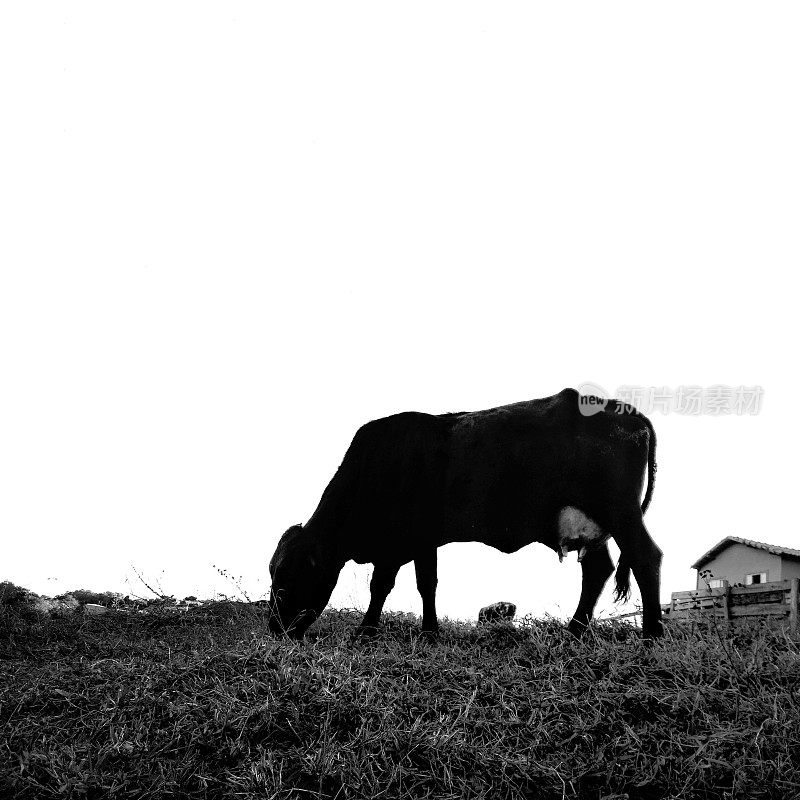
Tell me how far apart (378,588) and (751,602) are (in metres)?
10.3

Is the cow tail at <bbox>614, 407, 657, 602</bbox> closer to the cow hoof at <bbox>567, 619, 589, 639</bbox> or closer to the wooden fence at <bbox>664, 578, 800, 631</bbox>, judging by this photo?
the cow hoof at <bbox>567, 619, 589, 639</bbox>

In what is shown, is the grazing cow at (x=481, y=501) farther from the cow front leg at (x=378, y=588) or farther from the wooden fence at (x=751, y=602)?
the wooden fence at (x=751, y=602)

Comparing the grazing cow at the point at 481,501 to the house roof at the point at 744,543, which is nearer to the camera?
the grazing cow at the point at 481,501

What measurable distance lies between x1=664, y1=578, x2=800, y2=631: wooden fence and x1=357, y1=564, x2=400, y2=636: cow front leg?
7.72 m

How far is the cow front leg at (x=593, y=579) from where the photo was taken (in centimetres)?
929

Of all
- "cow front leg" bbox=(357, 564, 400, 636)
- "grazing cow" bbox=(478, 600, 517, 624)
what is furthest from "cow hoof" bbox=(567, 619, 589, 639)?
"grazing cow" bbox=(478, 600, 517, 624)

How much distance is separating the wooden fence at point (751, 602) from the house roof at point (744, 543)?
394 inches

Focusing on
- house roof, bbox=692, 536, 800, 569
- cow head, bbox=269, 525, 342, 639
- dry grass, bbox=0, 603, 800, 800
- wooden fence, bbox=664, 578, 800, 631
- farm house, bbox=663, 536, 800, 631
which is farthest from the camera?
house roof, bbox=692, 536, 800, 569

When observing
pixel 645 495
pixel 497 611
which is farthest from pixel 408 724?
pixel 497 611

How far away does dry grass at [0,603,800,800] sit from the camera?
16.3 feet

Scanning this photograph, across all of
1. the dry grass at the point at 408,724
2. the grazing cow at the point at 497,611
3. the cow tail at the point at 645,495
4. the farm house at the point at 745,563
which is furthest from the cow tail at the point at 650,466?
the farm house at the point at 745,563

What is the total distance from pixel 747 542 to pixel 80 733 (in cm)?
2751

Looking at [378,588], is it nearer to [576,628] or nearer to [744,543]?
[576,628]

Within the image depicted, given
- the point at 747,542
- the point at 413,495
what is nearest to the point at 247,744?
the point at 413,495
